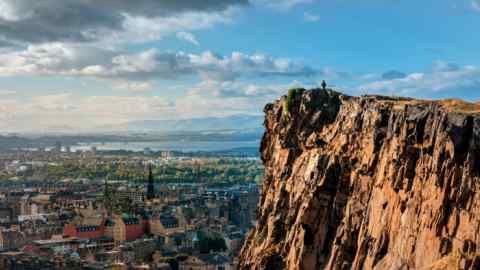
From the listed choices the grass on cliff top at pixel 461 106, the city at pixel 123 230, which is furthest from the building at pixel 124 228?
the grass on cliff top at pixel 461 106

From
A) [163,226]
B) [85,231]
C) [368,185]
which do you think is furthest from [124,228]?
[368,185]

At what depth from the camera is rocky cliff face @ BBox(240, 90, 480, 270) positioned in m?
27.2

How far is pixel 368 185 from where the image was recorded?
3525 cm

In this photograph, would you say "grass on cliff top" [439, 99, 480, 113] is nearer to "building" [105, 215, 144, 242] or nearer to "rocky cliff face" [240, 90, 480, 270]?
"rocky cliff face" [240, 90, 480, 270]

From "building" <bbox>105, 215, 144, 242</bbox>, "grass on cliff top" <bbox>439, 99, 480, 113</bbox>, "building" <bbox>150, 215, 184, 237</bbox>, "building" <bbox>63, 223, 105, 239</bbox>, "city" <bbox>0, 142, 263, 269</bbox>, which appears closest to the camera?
"grass on cliff top" <bbox>439, 99, 480, 113</bbox>

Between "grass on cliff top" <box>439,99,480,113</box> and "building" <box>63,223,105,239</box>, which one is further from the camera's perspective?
"building" <box>63,223,105,239</box>

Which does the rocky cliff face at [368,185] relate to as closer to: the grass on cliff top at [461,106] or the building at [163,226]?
the grass on cliff top at [461,106]

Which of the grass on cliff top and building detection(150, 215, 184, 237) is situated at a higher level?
the grass on cliff top

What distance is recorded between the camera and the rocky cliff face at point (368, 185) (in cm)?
2725

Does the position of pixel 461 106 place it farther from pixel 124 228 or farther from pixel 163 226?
pixel 163 226

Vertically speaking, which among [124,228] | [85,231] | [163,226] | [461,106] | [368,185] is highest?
[461,106]

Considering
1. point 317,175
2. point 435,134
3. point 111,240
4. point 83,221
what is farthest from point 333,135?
point 83,221

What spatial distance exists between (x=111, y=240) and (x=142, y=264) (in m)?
29.1

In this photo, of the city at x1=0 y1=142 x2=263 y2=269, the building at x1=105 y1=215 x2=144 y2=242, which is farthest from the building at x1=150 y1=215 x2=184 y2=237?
the building at x1=105 y1=215 x2=144 y2=242
